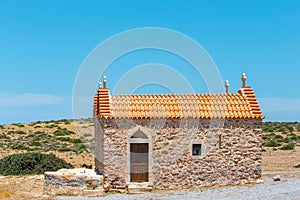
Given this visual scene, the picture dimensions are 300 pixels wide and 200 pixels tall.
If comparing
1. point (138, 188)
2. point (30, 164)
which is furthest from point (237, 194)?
point (30, 164)

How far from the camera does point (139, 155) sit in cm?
1730

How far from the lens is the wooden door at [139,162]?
1722 centimetres

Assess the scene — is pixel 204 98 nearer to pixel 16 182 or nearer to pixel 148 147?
pixel 148 147

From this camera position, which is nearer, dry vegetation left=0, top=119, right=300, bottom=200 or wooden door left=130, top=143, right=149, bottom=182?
wooden door left=130, top=143, right=149, bottom=182

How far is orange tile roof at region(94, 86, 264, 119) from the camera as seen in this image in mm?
17078

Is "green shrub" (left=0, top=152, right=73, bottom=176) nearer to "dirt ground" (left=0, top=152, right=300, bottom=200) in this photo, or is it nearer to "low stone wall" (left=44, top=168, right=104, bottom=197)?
"dirt ground" (left=0, top=152, right=300, bottom=200)

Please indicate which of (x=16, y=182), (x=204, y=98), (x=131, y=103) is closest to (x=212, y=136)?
(x=204, y=98)

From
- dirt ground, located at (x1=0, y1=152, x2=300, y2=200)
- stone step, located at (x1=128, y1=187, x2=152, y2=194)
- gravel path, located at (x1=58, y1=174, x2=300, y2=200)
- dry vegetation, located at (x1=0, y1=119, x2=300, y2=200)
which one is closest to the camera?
gravel path, located at (x1=58, y1=174, x2=300, y2=200)

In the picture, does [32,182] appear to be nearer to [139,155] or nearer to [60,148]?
[139,155]

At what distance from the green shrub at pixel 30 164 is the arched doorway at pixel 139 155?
7270 millimetres

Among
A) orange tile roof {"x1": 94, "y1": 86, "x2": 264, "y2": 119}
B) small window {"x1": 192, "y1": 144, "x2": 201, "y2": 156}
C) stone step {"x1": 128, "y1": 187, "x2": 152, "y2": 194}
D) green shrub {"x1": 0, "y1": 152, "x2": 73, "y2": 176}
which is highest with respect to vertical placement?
orange tile roof {"x1": 94, "y1": 86, "x2": 264, "y2": 119}

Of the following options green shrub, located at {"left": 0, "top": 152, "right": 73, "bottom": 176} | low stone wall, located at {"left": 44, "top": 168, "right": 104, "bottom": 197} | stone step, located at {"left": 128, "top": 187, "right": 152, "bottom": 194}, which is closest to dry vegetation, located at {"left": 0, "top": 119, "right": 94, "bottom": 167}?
green shrub, located at {"left": 0, "top": 152, "right": 73, "bottom": 176}

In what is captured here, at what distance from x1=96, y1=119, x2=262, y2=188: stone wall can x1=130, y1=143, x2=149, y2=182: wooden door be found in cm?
41

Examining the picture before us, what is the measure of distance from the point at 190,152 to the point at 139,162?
81.1 inches
